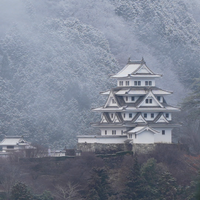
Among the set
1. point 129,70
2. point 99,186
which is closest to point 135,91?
point 129,70

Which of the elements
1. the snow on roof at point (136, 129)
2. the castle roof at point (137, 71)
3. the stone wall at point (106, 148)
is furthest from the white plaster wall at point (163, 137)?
the castle roof at point (137, 71)

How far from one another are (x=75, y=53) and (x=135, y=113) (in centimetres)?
2832

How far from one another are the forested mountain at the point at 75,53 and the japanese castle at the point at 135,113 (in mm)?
11838

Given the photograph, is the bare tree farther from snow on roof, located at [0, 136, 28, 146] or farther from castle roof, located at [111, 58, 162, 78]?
snow on roof, located at [0, 136, 28, 146]

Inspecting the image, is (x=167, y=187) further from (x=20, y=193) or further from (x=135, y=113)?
(x=135, y=113)

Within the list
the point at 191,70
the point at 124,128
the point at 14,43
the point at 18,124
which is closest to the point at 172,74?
the point at 191,70

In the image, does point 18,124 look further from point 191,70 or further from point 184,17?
point 184,17

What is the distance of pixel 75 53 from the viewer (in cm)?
8981

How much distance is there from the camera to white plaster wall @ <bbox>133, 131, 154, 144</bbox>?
199 feet

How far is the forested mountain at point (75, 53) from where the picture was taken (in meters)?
79.5

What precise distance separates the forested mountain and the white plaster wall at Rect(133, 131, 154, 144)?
14.7m

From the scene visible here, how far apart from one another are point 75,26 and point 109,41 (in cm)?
497

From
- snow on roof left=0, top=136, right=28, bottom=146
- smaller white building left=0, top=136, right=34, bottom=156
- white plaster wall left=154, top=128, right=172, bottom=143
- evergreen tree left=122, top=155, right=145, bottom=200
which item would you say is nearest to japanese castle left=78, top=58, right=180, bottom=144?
white plaster wall left=154, top=128, right=172, bottom=143

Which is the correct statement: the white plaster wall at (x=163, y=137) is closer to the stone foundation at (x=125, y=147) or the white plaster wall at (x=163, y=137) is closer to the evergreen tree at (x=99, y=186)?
the stone foundation at (x=125, y=147)
